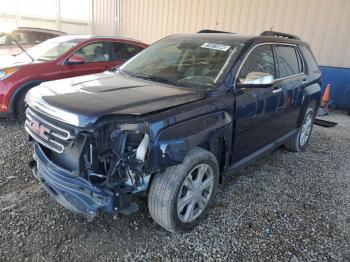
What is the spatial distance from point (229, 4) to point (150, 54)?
21.7 feet

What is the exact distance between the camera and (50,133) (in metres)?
2.31

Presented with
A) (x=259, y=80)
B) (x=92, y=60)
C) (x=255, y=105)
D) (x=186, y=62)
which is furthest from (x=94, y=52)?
(x=259, y=80)

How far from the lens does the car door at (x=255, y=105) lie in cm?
292

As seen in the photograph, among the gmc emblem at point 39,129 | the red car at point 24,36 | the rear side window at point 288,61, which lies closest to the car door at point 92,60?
the gmc emblem at point 39,129

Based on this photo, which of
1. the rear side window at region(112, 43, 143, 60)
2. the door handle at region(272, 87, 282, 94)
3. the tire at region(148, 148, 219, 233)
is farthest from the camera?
the rear side window at region(112, 43, 143, 60)

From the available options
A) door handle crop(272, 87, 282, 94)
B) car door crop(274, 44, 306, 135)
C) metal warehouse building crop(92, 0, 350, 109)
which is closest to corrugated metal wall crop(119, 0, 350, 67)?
metal warehouse building crop(92, 0, 350, 109)

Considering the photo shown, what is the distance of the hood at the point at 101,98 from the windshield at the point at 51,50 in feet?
9.37

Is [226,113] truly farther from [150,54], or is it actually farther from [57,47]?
[57,47]

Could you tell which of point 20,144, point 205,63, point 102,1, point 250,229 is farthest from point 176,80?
point 102,1

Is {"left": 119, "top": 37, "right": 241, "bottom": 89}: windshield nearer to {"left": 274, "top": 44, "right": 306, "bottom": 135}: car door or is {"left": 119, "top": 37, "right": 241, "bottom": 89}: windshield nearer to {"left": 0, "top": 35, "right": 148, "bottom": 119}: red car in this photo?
{"left": 274, "top": 44, "right": 306, "bottom": 135}: car door

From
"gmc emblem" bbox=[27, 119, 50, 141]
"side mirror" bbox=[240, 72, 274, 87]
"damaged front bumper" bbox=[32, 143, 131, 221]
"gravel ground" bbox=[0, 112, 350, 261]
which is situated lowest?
"gravel ground" bbox=[0, 112, 350, 261]

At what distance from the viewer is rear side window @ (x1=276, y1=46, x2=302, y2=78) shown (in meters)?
3.67

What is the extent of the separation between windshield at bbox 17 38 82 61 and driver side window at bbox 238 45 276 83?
3.63m

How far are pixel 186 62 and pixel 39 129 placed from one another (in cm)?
155
